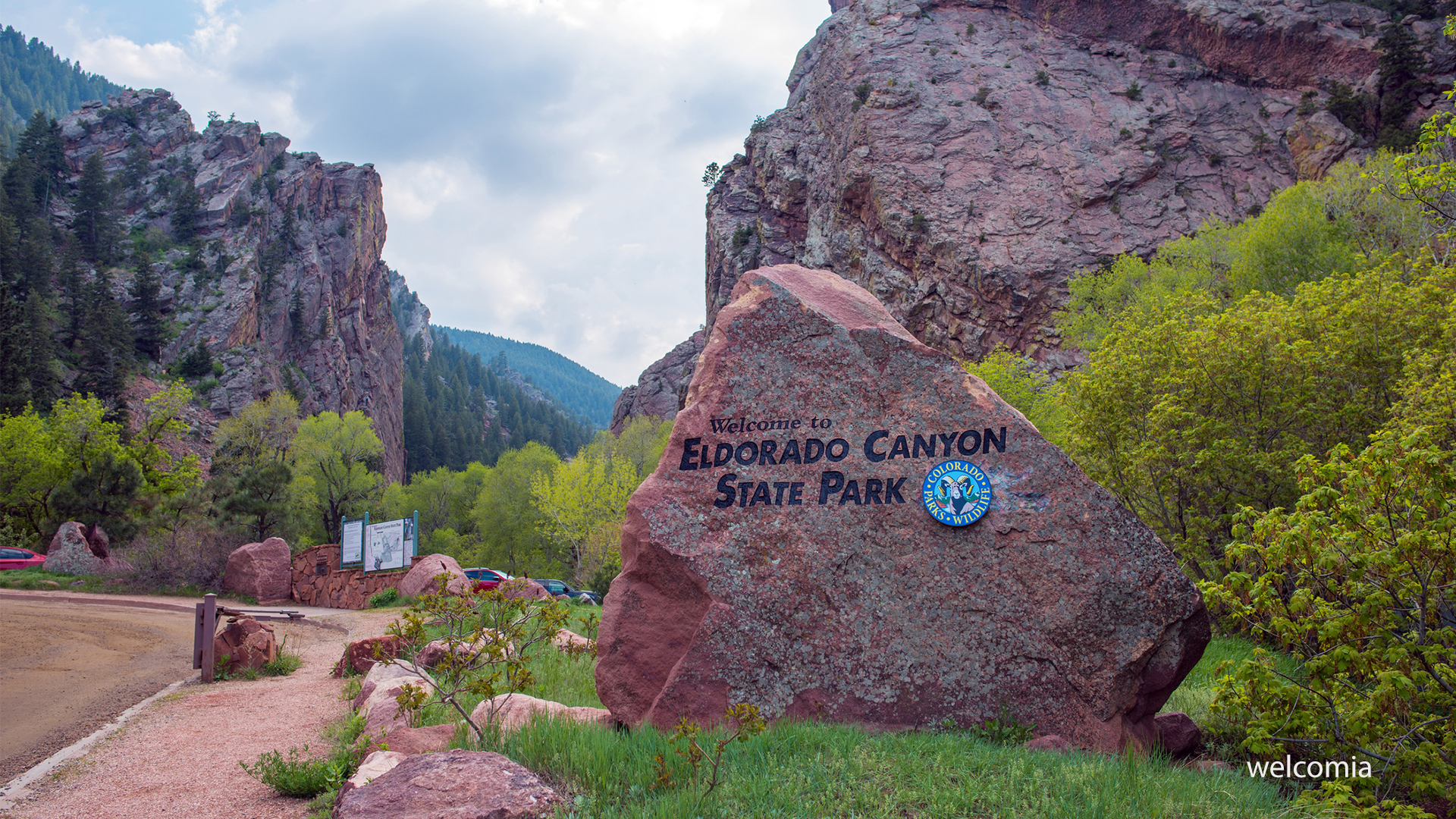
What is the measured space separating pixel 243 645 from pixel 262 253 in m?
88.5

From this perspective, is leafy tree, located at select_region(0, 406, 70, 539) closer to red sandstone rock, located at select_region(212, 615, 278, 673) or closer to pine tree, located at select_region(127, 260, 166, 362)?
red sandstone rock, located at select_region(212, 615, 278, 673)

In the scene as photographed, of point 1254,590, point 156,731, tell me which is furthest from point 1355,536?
point 156,731

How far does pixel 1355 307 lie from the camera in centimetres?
1134

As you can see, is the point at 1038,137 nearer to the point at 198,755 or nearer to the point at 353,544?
the point at 353,544

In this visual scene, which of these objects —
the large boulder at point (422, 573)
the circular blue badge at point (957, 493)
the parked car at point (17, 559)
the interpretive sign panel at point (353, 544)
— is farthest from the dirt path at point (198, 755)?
the parked car at point (17, 559)

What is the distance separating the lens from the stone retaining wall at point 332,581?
2467cm

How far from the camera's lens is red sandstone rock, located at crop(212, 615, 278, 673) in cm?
1250

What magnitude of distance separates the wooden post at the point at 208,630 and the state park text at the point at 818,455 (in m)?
9.26

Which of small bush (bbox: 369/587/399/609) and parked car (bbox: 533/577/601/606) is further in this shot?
parked car (bbox: 533/577/601/606)

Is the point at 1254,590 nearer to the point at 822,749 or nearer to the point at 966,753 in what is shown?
the point at 966,753

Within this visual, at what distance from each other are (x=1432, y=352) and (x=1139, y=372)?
146 inches

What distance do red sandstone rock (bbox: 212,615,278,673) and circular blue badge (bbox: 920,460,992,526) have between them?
11.8 metres

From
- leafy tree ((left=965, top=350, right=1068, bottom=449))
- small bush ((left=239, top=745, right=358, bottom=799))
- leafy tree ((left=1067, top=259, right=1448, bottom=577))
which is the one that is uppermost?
leafy tree ((left=965, top=350, right=1068, bottom=449))

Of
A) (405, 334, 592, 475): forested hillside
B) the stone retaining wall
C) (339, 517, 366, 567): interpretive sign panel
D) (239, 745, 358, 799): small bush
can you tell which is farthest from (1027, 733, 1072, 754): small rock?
(405, 334, 592, 475): forested hillside
